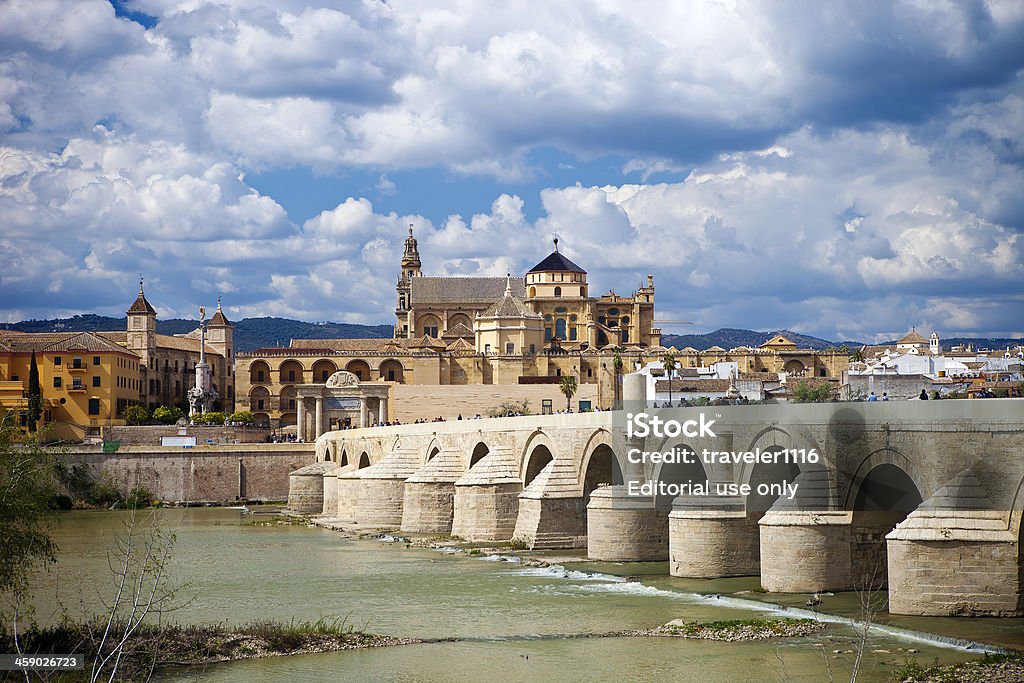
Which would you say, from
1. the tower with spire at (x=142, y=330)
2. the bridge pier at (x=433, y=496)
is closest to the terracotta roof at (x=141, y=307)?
the tower with spire at (x=142, y=330)

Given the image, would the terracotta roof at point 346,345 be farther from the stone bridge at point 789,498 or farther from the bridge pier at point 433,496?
the stone bridge at point 789,498

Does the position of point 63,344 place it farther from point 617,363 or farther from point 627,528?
point 627,528

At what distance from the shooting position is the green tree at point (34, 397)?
7209 centimetres

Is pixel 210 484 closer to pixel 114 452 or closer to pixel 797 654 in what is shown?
pixel 114 452

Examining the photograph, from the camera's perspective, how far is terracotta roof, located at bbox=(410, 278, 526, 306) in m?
107

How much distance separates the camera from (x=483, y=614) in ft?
82.4

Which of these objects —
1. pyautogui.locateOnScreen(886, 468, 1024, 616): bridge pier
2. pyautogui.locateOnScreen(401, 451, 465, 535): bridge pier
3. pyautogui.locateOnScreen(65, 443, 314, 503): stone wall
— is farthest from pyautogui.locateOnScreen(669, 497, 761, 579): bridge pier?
pyautogui.locateOnScreen(65, 443, 314, 503): stone wall

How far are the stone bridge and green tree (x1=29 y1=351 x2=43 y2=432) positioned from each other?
116 feet

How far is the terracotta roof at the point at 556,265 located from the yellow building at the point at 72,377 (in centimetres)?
3410

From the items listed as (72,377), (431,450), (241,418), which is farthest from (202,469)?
(431,450)

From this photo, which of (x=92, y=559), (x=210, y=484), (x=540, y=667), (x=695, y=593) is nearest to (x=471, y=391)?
(x=210, y=484)

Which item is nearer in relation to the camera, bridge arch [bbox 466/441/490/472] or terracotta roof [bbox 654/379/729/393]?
bridge arch [bbox 466/441/490/472]

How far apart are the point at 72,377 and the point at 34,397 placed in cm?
985

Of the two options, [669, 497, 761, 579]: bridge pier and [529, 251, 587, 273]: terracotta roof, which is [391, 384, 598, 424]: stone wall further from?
[669, 497, 761, 579]: bridge pier
